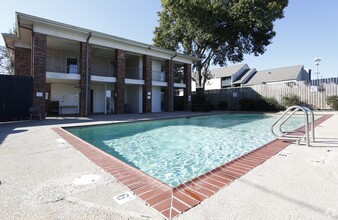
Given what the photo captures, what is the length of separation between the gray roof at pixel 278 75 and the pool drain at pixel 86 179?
3809 cm

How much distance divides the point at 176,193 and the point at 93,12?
14694mm

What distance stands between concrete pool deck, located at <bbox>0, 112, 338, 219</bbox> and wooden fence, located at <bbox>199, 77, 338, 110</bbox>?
55.2ft

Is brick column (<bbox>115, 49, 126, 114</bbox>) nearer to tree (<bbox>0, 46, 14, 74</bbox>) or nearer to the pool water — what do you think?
the pool water

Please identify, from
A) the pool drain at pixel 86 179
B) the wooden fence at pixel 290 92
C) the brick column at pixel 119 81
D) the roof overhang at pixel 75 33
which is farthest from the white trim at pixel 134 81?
the pool drain at pixel 86 179

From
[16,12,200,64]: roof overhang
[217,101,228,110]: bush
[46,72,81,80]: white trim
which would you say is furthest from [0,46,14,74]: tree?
[217,101,228,110]: bush

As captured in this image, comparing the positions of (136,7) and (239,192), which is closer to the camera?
(239,192)

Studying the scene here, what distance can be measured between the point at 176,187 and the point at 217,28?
63.4ft

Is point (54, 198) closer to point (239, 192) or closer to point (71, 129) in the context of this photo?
point (239, 192)

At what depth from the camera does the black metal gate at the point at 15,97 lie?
9641 millimetres

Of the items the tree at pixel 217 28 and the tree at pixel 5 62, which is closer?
the tree at pixel 217 28

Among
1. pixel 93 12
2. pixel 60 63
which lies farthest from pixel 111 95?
pixel 93 12

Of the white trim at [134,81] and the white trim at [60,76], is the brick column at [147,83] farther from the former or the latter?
the white trim at [60,76]

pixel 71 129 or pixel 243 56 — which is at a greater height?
pixel 243 56

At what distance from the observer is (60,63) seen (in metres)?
15.6
